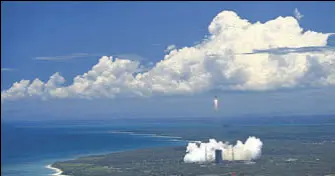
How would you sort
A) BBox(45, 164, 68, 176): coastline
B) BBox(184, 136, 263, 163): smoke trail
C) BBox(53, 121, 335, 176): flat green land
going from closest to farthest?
BBox(53, 121, 335, 176): flat green land
BBox(45, 164, 68, 176): coastline
BBox(184, 136, 263, 163): smoke trail

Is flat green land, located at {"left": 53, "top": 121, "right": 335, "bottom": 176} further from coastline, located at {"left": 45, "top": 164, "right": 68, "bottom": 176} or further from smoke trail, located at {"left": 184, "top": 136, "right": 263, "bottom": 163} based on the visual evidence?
smoke trail, located at {"left": 184, "top": 136, "right": 263, "bottom": 163}

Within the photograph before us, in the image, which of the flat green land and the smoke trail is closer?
the flat green land

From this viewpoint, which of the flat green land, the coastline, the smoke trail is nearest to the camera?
the flat green land

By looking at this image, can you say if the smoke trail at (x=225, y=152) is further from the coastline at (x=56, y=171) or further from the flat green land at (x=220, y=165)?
the coastline at (x=56, y=171)

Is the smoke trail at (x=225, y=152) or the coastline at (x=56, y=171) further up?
the smoke trail at (x=225, y=152)

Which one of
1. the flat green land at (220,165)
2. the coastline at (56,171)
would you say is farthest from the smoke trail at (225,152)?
the coastline at (56,171)

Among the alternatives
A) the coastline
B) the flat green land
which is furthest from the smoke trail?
the coastline

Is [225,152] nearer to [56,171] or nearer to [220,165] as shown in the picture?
[220,165]

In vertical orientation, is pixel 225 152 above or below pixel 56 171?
above

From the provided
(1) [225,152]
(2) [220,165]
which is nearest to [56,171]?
(2) [220,165]

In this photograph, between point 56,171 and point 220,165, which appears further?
point 220,165

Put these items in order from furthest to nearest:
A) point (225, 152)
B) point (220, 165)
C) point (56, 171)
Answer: point (225, 152), point (220, 165), point (56, 171)

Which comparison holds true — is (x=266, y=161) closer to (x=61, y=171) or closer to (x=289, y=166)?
(x=289, y=166)

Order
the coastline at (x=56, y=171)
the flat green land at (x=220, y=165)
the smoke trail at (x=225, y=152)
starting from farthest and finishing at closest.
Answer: the smoke trail at (x=225, y=152) → the coastline at (x=56, y=171) → the flat green land at (x=220, y=165)
